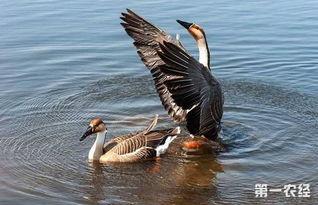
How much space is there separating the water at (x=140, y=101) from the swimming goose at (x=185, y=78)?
23.6 inches

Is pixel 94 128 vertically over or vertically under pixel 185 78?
under

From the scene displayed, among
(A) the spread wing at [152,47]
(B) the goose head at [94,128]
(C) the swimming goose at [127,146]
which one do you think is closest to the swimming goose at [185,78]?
(A) the spread wing at [152,47]

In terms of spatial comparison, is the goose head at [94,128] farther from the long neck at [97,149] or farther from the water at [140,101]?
the water at [140,101]

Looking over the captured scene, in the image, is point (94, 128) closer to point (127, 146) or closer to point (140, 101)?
point (127, 146)

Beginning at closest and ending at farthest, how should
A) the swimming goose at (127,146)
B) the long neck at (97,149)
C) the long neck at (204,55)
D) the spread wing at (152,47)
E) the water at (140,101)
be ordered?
the water at (140,101) → the long neck at (97,149) → the swimming goose at (127,146) → the long neck at (204,55) → the spread wing at (152,47)

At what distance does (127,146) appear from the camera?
9914 mm

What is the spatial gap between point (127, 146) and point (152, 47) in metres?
2.06

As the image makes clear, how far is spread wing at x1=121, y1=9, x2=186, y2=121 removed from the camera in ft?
35.8

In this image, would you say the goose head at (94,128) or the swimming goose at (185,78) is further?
the goose head at (94,128)

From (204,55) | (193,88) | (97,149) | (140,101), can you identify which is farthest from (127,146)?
(140,101)

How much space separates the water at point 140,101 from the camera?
8.97m

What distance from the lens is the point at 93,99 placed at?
40.2ft

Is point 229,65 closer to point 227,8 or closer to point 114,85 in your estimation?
point 114,85

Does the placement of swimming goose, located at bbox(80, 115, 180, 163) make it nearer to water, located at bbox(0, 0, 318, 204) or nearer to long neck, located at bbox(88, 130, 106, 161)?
long neck, located at bbox(88, 130, 106, 161)
